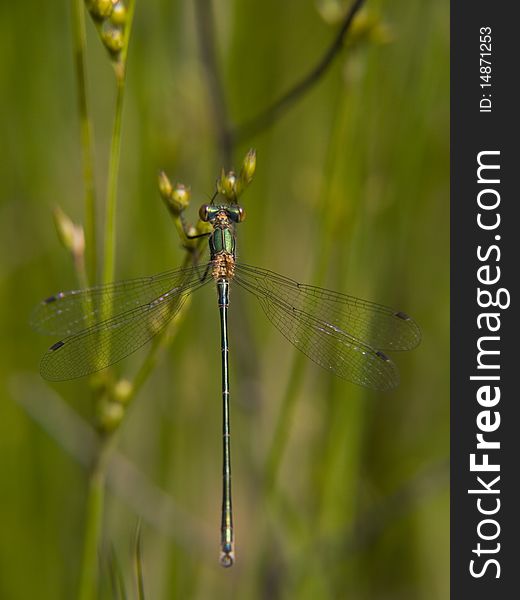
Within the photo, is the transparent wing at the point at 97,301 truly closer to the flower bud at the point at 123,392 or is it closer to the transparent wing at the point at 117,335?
the transparent wing at the point at 117,335

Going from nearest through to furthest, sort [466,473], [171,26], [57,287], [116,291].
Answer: [116,291] → [466,473] → [171,26] → [57,287]

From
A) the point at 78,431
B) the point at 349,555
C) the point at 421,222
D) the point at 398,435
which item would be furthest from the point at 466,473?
the point at 421,222

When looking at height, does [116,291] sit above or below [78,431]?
above

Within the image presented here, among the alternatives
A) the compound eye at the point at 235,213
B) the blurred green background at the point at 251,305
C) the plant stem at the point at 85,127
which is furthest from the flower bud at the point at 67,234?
the blurred green background at the point at 251,305

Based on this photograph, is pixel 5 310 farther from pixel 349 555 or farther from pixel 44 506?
pixel 349 555

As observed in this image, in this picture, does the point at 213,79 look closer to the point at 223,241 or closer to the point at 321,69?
the point at 321,69

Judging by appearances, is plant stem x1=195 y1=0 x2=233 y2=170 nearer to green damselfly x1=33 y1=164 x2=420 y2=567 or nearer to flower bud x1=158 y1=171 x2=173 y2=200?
green damselfly x1=33 y1=164 x2=420 y2=567

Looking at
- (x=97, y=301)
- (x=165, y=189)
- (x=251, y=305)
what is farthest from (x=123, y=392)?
(x=251, y=305)
